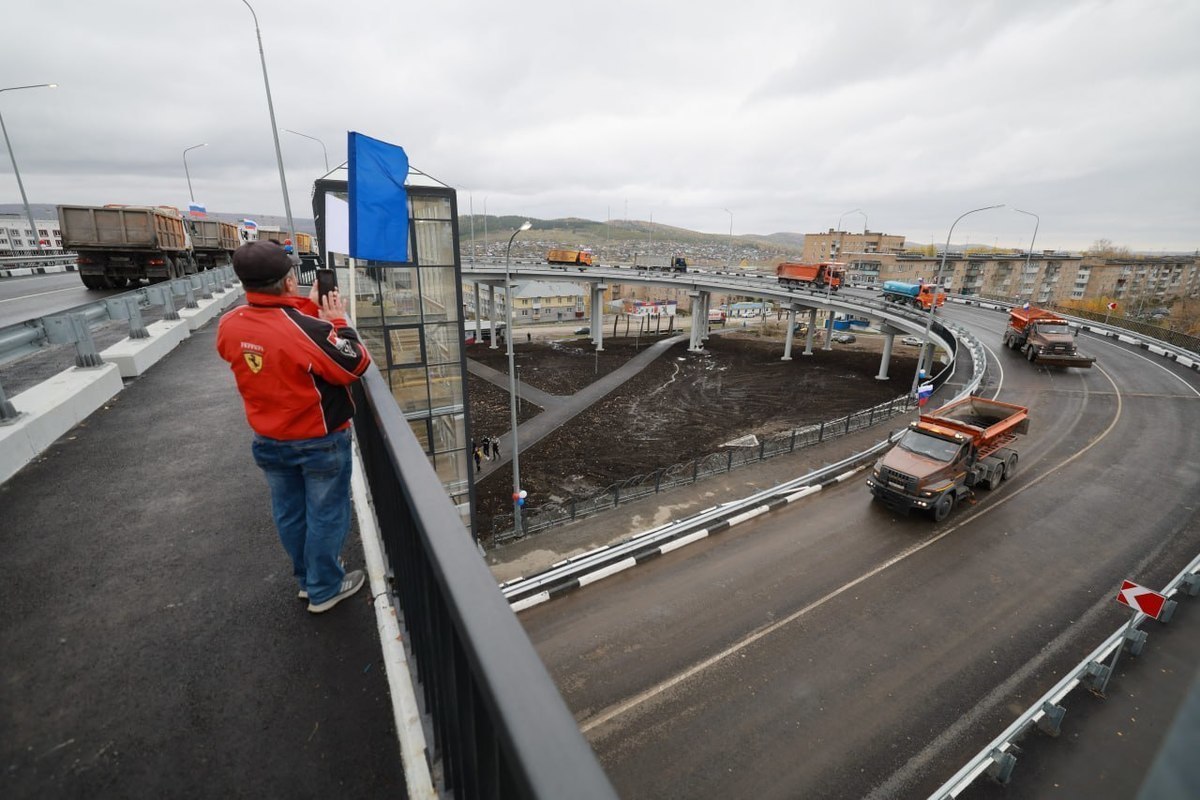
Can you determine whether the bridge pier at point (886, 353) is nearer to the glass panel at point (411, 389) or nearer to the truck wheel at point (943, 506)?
the truck wheel at point (943, 506)

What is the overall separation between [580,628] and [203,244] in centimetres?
2933

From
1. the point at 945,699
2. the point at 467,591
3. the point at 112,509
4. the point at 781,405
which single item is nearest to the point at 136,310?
the point at 112,509

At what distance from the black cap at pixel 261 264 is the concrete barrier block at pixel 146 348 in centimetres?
680

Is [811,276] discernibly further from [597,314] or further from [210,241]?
[210,241]

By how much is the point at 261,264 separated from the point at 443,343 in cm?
1275

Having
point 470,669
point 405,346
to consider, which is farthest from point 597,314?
point 470,669

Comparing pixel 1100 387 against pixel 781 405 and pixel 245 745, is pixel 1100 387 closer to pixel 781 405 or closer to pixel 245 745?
pixel 781 405

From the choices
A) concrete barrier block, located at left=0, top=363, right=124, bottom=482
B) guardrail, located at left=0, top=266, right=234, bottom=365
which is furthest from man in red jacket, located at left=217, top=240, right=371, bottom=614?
guardrail, located at left=0, top=266, right=234, bottom=365

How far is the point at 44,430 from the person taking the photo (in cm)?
536

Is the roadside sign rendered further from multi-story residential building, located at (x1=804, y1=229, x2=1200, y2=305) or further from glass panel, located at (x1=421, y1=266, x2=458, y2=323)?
multi-story residential building, located at (x1=804, y1=229, x2=1200, y2=305)

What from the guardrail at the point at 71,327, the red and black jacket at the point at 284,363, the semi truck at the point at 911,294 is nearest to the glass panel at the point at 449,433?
the guardrail at the point at 71,327

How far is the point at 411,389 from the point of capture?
15.2m

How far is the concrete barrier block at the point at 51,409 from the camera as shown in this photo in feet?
15.9

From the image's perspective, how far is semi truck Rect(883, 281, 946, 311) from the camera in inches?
1577
